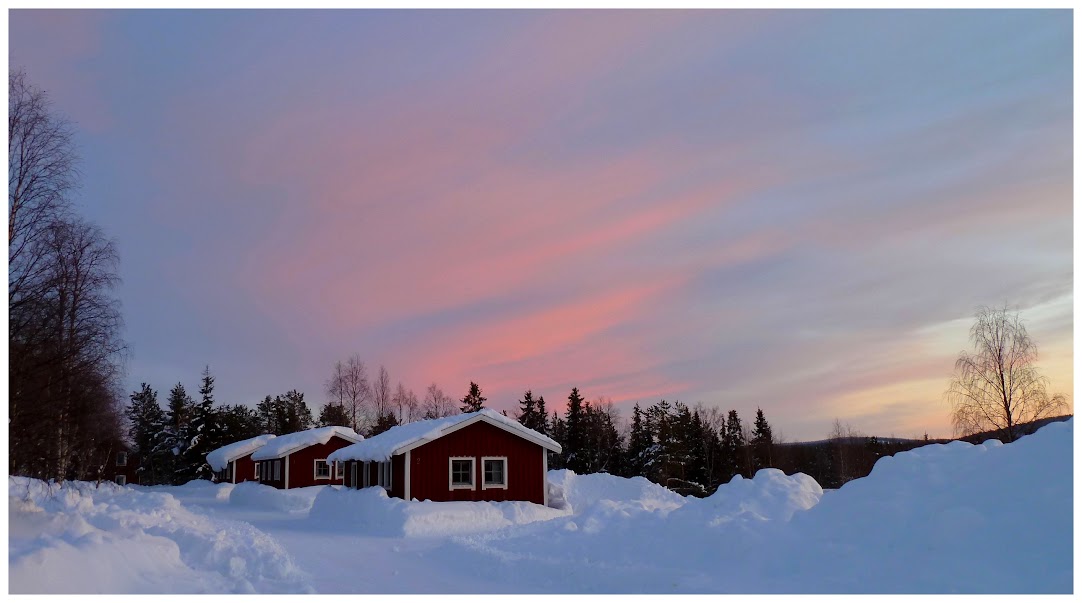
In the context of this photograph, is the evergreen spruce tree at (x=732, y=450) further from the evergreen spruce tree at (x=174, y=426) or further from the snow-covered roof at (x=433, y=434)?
the evergreen spruce tree at (x=174, y=426)

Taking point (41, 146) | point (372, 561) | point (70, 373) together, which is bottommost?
point (372, 561)

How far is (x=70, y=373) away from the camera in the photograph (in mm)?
14094

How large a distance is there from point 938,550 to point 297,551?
12.5m

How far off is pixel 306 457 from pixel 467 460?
1854 centimetres

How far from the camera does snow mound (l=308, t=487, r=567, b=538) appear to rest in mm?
21422

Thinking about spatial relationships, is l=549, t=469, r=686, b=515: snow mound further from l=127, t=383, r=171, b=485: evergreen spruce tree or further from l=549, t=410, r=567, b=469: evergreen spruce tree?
l=127, t=383, r=171, b=485: evergreen spruce tree

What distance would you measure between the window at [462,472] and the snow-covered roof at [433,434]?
1.10 m

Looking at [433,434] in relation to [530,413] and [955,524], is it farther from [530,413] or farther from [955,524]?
[530,413]

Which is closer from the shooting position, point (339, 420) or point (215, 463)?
point (215, 463)

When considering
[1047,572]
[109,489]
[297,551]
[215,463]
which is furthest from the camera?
[215,463]

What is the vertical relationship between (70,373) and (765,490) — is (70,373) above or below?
above
